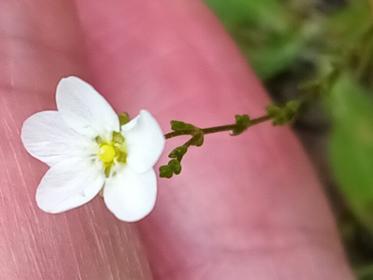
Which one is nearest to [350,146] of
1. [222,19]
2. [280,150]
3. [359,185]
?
[359,185]

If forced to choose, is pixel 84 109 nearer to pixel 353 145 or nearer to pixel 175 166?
pixel 175 166

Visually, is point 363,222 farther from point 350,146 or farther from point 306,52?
point 306,52

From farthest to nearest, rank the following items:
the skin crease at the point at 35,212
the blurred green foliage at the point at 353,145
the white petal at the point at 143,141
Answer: the blurred green foliage at the point at 353,145, the skin crease at the point at 35,212, the white petal at the point at 143,141

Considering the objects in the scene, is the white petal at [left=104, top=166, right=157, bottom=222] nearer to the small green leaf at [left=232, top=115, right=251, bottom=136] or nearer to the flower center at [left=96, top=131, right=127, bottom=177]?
the flower center at [left=96, top=131, right=127, bottom=177]

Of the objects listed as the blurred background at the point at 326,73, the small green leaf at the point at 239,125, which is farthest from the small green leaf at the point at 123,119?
the blurred background at the point at 326,73

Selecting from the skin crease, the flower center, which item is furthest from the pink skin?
the flower center

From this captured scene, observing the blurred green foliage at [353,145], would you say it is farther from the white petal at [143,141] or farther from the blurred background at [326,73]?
the white petal at [143,141]

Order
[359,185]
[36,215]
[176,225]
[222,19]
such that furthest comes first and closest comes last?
[222,19]
[359,185]
[176,225]
[36,215]
